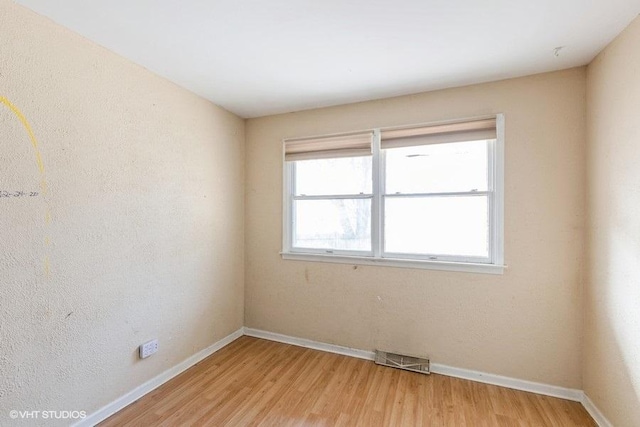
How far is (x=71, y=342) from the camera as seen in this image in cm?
166

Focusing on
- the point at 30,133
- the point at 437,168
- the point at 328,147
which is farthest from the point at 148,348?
the point at 437,168

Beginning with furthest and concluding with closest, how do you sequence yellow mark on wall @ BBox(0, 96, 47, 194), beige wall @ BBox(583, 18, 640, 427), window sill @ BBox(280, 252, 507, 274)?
1. window sill @ BBox(280, 252, 507, 274)
2. beige wall @ BBox(583, 18, 640, 427)
3. yellow mark on wall @ BBox(0, 96, 47, 194)

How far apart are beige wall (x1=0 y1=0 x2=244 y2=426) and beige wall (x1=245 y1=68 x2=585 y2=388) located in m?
1.17

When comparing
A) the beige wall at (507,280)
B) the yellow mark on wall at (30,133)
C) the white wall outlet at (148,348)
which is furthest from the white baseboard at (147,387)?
the yellow mark on wall at (30,133)

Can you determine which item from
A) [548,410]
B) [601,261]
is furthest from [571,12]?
[548,410]

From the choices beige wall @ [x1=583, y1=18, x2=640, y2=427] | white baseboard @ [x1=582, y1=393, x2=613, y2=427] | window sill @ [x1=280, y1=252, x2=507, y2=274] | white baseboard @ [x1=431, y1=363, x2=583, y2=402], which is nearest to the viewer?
beige wall @ [x1=583, y1=18, x2=640, y2=427]

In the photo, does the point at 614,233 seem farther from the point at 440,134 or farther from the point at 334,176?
the point at 334,176

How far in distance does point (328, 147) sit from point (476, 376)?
2377 mm

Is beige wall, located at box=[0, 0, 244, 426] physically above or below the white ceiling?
below

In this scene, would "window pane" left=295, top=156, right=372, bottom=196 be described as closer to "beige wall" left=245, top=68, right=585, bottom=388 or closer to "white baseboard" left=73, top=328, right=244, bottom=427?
"beige wall" left=245, top=68, right=585, bottom=388

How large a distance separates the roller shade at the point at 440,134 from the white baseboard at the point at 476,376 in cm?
191

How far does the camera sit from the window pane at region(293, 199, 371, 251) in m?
2.71

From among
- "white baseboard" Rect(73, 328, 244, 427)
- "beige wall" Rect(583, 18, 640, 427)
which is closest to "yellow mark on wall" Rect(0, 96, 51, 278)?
"white baseboard" Rect(73, 328, 244, 427)

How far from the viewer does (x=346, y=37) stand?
1710mm
